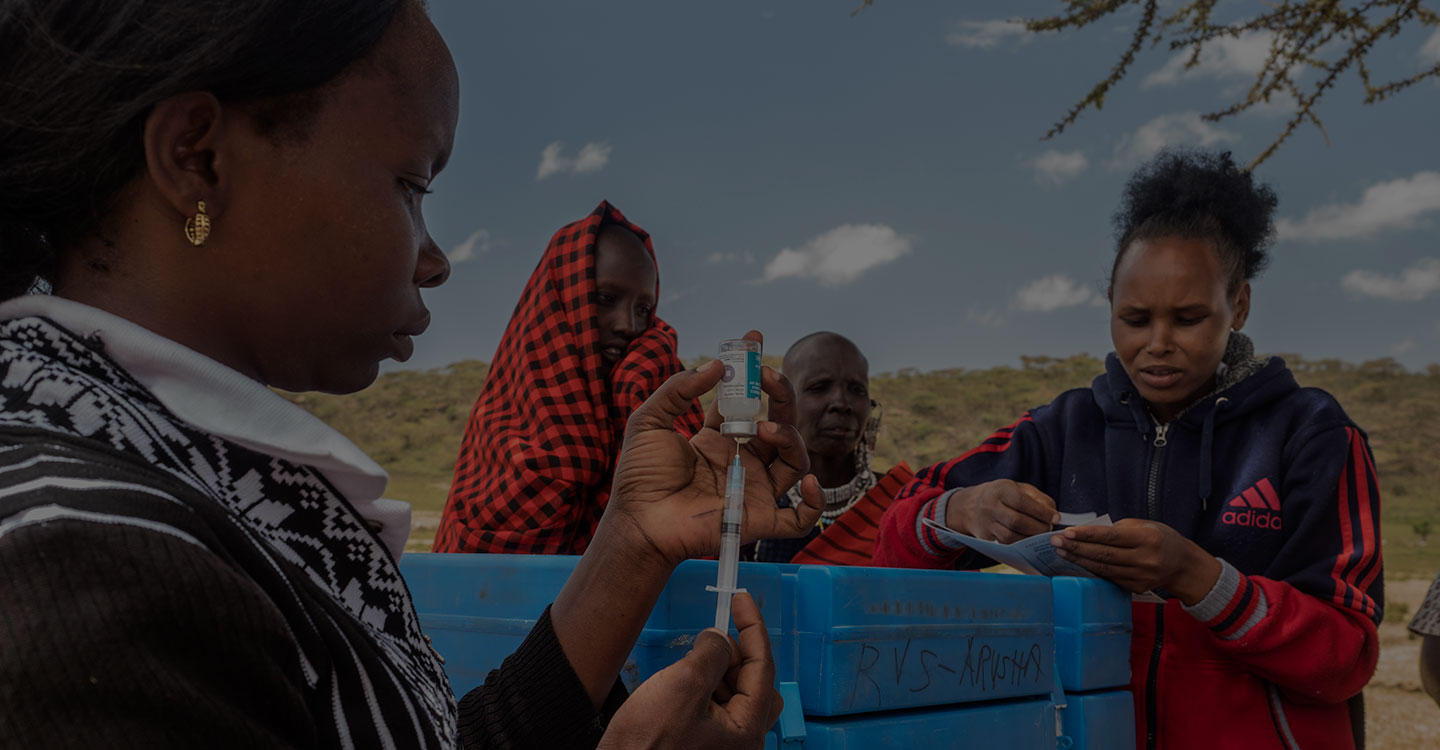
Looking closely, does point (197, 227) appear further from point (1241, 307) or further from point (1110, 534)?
A: point (1241, 307)

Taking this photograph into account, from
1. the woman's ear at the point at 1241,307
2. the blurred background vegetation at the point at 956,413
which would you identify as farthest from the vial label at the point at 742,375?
the blurred background vegetation at the point at 956,413

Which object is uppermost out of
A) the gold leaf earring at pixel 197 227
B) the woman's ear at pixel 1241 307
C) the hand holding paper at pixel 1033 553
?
the woman's ear at pixel 1241 307

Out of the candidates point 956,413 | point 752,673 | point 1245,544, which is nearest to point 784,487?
point 752,673

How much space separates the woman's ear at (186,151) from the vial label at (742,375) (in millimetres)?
643

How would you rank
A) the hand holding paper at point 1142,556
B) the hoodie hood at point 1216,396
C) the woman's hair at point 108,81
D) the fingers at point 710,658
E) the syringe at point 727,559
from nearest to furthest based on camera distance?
the woman's hair at point 108,81 → the fingers at point 710,658 → the syringe at point 727,559 → the hand holding paper at point 1142,556 → the hoodie hood at point 1216,396

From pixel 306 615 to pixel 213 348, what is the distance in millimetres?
303

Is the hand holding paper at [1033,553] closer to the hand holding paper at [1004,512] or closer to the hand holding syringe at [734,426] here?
the hand holding paper at [1004,512]

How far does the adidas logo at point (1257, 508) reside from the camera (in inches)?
83.3

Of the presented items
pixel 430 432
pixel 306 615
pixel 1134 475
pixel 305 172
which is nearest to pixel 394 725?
pixel 306 615

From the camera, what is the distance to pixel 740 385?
4.33 feet

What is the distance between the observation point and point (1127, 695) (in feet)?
6.47

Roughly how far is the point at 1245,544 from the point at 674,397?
1450 mm

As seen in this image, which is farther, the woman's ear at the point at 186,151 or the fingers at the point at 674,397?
the fingers at the point at 674,397

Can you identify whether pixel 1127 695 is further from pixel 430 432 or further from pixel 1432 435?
pixel 1432 435
